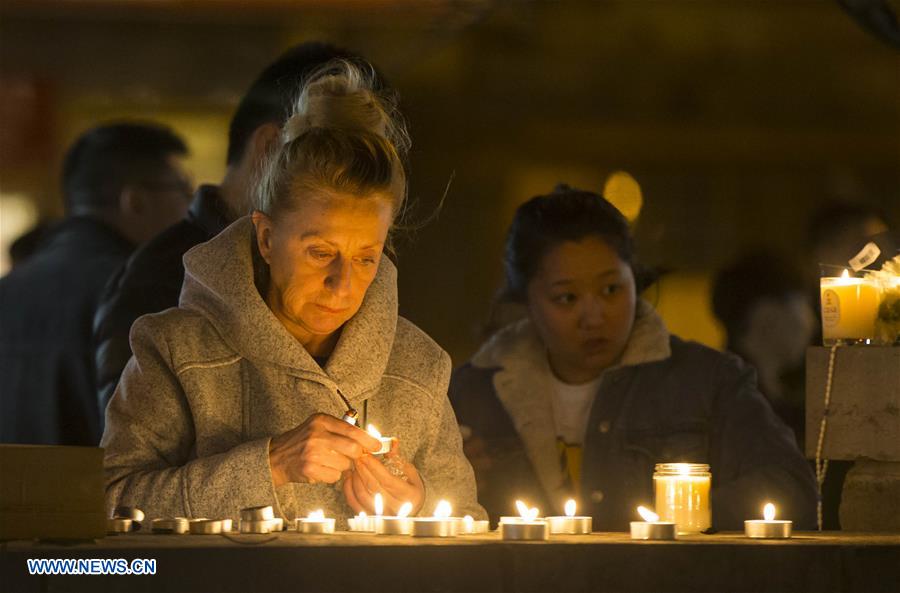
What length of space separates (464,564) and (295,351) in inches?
34.8

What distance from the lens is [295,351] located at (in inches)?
131

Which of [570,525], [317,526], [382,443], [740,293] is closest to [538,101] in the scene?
[740,293]

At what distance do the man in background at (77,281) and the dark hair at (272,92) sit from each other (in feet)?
4.09

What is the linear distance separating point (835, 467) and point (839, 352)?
35cm

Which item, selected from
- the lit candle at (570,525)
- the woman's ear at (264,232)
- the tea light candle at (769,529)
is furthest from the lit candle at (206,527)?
the tea light candle at (769,529)

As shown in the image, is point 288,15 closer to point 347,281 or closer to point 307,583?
point 347,281

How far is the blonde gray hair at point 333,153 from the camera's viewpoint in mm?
3312

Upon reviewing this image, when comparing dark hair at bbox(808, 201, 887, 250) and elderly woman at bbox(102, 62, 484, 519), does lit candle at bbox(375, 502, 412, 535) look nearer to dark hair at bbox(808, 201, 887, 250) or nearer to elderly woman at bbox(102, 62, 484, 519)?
elderly woman at bbox(102, 62, 484, 519)

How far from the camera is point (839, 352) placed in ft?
11.1

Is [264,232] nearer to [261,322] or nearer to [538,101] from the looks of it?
[261,322]

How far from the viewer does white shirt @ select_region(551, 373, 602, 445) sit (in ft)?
14.5

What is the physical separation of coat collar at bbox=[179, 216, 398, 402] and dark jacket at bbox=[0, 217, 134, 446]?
1.79m

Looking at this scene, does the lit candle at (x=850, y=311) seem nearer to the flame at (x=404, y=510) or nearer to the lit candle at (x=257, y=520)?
the flame at (x=404, y=510)

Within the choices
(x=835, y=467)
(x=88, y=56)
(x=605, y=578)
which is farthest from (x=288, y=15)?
(x=605, y=578)
